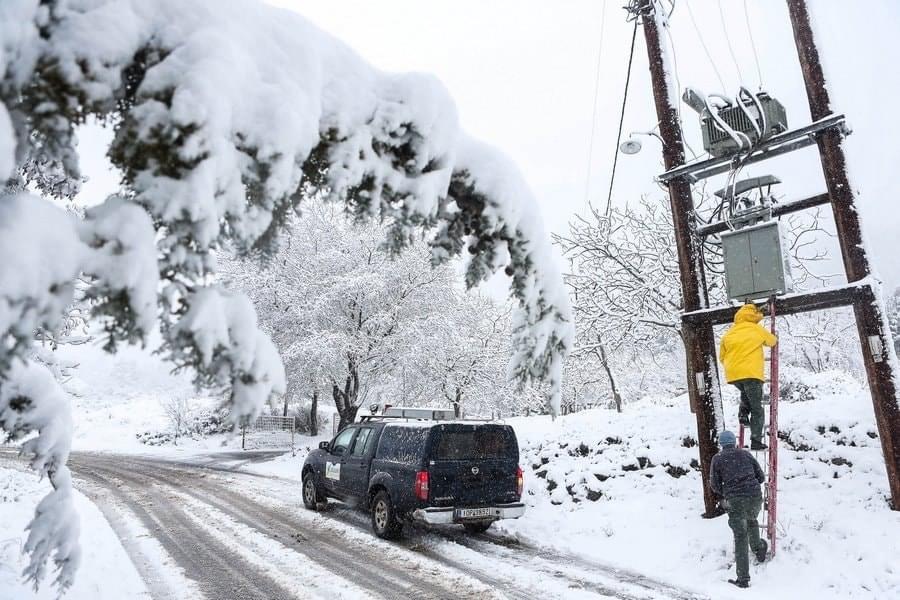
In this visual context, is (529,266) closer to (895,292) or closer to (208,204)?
(208,204)

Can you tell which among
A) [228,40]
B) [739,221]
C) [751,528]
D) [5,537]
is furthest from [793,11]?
[5,537]

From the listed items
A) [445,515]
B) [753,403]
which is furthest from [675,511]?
[445,515]

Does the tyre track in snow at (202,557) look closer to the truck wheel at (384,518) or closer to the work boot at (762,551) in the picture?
the truck wheel at (384,518)

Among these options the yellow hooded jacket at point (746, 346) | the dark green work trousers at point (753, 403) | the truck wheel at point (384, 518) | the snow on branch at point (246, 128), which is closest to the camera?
the snow on branch at point (246, 128)

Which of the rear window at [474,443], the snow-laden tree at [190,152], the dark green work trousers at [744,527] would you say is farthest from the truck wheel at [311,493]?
the snow-laden tree at [190,152]

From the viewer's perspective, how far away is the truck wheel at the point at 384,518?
8.30 meters

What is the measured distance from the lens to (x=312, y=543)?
26.6 ft

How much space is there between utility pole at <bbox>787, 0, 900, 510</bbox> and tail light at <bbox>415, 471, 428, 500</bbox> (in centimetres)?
603

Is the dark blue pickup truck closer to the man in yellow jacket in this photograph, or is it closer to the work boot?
the work boot

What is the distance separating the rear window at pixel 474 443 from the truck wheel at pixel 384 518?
116 centimetres

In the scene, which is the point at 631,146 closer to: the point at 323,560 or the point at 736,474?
the point at 736,474

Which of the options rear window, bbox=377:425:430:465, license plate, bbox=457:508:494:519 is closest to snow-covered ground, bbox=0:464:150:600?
Answer: rear window, bbox=377:425:430:465

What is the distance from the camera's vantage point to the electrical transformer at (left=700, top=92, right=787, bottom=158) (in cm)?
778

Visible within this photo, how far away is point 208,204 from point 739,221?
782cm
